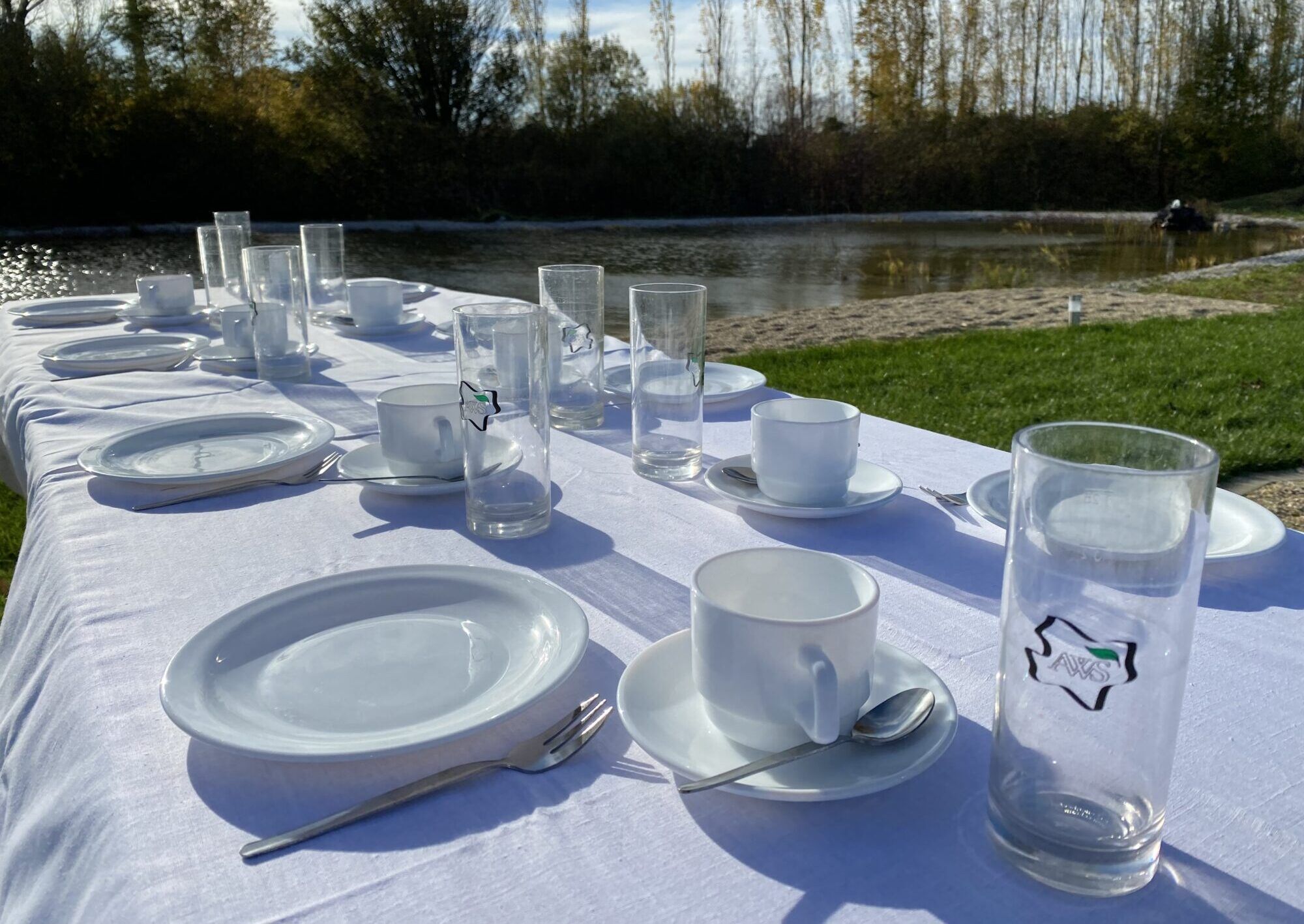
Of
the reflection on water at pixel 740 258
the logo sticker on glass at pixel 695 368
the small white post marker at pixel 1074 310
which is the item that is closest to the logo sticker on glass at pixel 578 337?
the logo sticker on glass at pixel 695 368

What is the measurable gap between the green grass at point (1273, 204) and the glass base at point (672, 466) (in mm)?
17993

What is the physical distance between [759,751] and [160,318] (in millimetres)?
2184

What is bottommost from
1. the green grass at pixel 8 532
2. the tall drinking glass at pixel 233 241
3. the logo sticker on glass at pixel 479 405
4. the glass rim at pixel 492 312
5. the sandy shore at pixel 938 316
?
the green grass at pixel 8 532

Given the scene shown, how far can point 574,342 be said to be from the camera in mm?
1385

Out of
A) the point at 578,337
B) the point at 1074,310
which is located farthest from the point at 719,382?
the point at 1074,310

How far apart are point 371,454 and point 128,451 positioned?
33cm

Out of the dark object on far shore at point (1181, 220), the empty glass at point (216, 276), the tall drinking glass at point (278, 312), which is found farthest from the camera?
the dark object on far shore at point (1181, 220)

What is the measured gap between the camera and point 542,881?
49 centimetres

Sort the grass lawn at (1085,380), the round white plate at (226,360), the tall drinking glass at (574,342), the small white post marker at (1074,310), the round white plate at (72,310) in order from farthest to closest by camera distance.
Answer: the small white post marker at (1074,310) < the grass lawn at (1085,380) < the round white plate at (72,310) < the round white plate at (226,360) < the tall drinking glass at (574,342)

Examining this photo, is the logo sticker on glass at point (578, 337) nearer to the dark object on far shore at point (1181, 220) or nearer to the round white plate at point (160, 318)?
the round white plate at point (160, 318)

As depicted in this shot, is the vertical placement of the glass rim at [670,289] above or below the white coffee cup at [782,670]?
above

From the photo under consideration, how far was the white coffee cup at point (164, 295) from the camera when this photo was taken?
90.9 inches

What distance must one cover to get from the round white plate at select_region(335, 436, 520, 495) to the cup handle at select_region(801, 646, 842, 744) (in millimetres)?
505

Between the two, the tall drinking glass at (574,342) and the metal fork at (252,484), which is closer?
the metal fork at (252,484)
